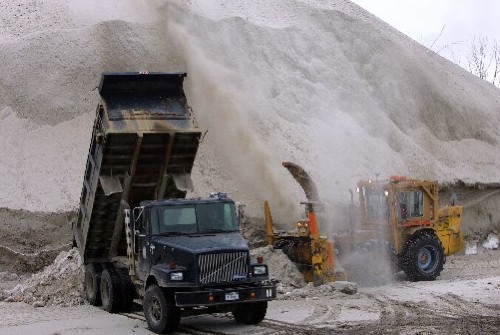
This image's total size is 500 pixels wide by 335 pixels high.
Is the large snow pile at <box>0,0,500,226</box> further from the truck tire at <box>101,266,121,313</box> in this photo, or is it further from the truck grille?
the truck grille

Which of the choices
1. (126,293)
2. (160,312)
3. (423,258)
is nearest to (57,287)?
(126,293)

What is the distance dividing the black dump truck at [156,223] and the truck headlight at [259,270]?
0.02 m

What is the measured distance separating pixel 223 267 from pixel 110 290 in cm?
408

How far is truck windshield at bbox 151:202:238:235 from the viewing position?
15.4m

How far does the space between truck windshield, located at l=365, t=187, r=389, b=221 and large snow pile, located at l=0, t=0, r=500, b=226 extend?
411 centimetres

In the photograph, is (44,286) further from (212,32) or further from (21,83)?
(212,32)

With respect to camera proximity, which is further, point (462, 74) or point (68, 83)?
point (462, 74)

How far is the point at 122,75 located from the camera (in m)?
16.9

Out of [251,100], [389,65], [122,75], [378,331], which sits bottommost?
[378,331]

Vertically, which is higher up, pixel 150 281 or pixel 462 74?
pixel 462 74

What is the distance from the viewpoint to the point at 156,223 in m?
15.5

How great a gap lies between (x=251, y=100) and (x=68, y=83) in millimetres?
7184

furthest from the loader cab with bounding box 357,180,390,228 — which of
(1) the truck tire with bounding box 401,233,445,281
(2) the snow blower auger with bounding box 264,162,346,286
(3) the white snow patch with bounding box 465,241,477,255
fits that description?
(3) the white snow patch with bounding box 465,241,477,255

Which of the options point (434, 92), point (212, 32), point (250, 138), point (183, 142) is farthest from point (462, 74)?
point (183, 142)
